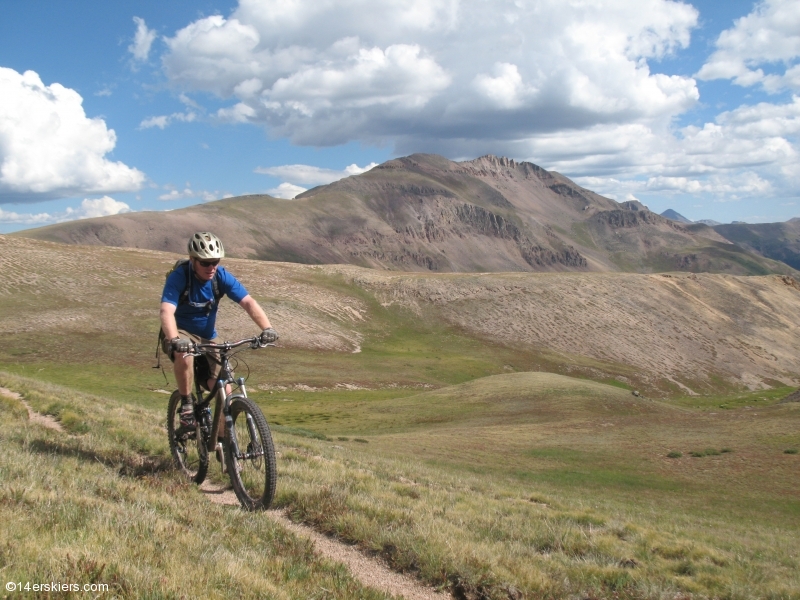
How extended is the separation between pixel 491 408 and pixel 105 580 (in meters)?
35.8

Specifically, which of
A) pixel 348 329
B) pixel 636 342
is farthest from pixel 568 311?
pixel 348 329

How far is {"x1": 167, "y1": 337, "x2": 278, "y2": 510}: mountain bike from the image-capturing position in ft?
25.5

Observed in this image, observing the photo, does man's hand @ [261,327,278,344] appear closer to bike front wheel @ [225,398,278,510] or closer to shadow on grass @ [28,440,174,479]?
bike front wheel @ [225,398,278,510]

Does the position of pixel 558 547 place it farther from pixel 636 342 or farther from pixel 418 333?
pixel 636 342

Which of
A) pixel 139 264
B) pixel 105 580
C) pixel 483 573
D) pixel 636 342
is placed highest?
pixel 139 264

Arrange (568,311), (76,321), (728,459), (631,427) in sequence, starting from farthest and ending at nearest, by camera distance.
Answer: (568,311) → (76,321) → (631,427) → (728,459)

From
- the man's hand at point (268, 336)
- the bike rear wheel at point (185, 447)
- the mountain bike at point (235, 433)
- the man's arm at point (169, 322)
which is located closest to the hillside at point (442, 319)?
the bike rear wheel at point (185, 447)

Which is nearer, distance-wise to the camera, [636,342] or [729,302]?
[636,342]

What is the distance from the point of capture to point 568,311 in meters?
97.7

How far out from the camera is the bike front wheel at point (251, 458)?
7.64 meters

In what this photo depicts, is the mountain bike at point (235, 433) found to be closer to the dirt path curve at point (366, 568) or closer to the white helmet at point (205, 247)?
the dirt path curve at point (366, 568)

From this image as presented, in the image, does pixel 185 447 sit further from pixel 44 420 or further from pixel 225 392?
pixel 44 420

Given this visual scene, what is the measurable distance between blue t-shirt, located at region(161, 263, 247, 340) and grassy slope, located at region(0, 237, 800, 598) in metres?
2.21

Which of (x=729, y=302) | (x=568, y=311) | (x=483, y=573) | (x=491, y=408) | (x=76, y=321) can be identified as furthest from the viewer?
(x=729, y=302)
